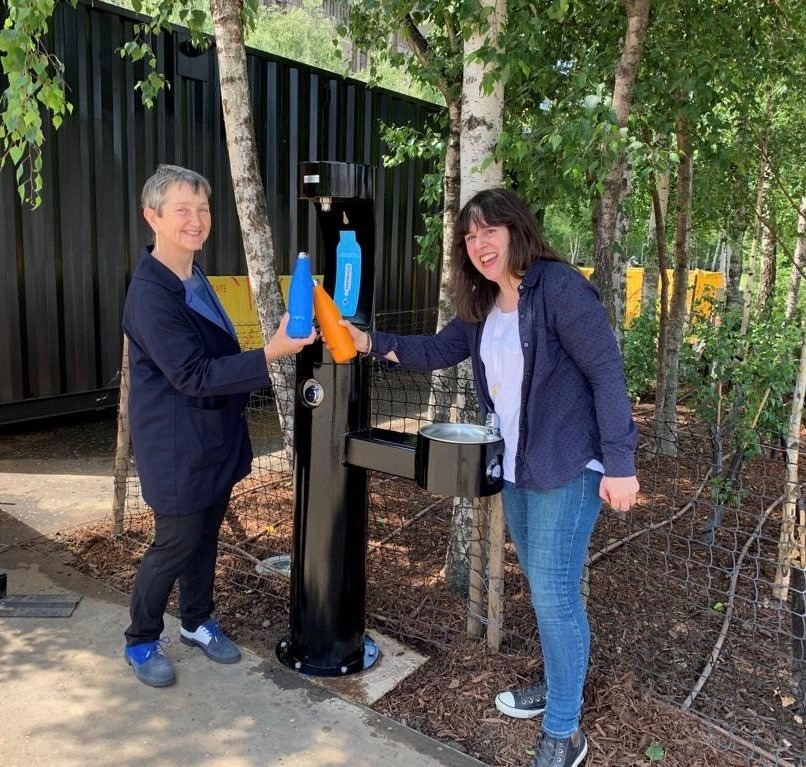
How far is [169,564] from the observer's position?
2.77m

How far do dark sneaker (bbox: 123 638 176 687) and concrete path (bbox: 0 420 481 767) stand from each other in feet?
0.11

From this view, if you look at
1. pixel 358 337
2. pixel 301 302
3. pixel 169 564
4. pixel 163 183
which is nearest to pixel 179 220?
pixel 163 183

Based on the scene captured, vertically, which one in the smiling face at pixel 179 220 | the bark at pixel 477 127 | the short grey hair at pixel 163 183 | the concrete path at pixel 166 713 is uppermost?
the bark at pixel 477 127

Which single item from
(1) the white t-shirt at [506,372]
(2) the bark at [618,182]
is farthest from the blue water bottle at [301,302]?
(2) the bark at [618,182]

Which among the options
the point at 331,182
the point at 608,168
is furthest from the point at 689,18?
the point at 331,182

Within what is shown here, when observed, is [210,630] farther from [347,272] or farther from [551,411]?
[551,411]

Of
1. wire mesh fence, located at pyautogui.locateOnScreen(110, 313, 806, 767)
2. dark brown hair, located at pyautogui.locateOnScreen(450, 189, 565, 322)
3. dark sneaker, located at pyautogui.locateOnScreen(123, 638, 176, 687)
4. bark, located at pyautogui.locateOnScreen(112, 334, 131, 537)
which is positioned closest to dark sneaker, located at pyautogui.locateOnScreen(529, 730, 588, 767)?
wire mesh fence, located at pyautogui.locateOnScreen(110, 313, 806, 767)

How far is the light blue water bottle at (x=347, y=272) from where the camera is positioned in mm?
2695

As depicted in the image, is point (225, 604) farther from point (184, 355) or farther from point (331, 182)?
point (331, 182)

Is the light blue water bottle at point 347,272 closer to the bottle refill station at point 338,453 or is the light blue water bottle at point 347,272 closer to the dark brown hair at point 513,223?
the bottle refill station at point 338,453

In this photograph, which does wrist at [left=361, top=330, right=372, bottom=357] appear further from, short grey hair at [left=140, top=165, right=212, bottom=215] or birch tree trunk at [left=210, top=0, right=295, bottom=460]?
birch tree trunk at [left=210, top=0, right=295, bottom=460]

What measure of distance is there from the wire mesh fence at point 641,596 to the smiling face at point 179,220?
1146 millimetres

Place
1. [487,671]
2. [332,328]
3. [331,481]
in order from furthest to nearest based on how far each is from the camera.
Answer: [487,671], [331,481], [332,328]

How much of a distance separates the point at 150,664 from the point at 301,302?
4.94ft
